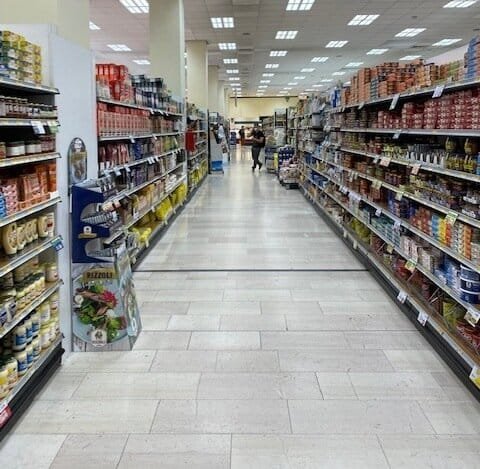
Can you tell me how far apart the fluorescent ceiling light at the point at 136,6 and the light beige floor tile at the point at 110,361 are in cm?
1078

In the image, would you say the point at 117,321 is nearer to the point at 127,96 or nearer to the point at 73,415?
the point at 73,415

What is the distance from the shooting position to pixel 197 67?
57.4 ft

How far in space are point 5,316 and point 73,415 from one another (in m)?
0.67

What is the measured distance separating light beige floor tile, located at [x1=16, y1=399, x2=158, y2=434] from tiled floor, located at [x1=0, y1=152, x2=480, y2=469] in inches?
0.4

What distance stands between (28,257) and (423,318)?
280cm

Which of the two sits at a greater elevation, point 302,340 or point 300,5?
point 300,5

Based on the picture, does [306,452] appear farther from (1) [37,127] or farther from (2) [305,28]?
(2) [305,28]

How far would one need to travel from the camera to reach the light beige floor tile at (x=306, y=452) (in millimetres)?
2410

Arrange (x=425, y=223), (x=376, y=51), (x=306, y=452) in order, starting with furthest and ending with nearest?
(x=376, y=51) → (x=425, y=223) → (x=306, y=452)

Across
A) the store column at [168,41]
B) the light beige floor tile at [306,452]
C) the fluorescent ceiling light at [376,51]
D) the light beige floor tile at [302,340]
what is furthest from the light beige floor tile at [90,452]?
the fluorescent ceiling light at [376,51]

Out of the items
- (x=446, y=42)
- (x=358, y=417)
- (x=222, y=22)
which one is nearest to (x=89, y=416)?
(x=358, y=417)

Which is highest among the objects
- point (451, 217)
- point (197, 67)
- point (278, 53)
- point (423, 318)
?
point (278, 53)

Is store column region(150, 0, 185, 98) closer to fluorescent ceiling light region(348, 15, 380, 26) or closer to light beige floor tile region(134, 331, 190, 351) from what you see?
fluorescent ceiling light region(348, 15, 380, 26)

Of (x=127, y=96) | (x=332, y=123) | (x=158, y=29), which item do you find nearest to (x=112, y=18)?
(x=158, y=29)
